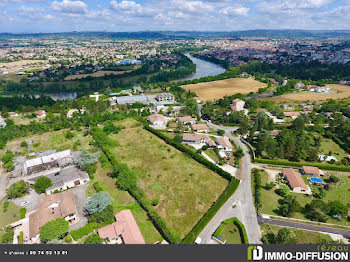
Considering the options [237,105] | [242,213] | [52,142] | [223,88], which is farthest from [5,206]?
[223,88]

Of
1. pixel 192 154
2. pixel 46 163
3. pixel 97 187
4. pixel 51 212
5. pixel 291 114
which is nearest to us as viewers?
pixel 51 212

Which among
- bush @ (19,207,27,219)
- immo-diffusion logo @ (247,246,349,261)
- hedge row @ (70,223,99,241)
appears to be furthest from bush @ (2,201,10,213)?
A: immo-diffusion logo @ (247,246,349,261)

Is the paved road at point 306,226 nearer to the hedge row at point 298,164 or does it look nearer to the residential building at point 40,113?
the hedge row at point 298,164

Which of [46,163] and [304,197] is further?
[46,163]

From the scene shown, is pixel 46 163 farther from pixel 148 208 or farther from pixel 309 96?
pixel 309 96

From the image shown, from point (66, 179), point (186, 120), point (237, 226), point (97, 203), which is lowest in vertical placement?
point (237, 226)

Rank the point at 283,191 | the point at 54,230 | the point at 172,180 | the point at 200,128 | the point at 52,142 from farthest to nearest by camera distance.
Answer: the point at 200,128 < the point at 52,142 < the point at 172,180 < the point at 283,191 < the point at 54,230
